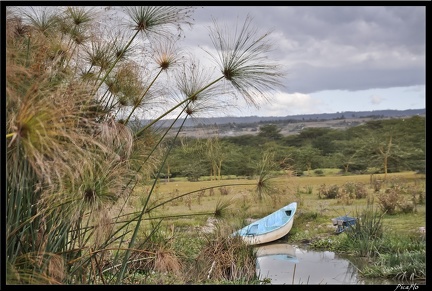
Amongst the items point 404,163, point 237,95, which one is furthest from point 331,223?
point 237,95

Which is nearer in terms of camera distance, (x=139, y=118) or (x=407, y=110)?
(x=139, y=118)

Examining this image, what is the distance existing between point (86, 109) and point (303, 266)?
2.97m

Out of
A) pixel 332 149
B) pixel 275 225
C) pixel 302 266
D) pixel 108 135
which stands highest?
pixel 108 135

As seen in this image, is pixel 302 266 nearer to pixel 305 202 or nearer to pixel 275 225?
pixel 275 225

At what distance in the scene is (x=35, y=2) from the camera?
6.61 ft

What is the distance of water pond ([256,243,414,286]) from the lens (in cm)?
424

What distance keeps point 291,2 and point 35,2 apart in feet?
2.94

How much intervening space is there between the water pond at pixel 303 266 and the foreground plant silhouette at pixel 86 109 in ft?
5.95

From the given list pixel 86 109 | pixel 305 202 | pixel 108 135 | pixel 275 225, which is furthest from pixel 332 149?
pixel 108 135

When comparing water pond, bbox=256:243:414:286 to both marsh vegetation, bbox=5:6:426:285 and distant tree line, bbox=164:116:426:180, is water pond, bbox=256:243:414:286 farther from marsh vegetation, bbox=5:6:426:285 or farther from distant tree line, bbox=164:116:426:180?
distant tree line, bbox=164:116:426:180

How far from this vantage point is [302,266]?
4.74m

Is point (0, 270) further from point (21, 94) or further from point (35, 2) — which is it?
point (35, 2)

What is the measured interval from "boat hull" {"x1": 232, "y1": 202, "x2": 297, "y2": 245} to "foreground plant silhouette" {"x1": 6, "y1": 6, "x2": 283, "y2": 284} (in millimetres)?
1963

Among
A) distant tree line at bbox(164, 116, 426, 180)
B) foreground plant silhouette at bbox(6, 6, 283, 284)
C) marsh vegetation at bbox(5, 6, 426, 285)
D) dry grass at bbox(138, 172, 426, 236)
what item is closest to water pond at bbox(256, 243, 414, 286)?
marsh vegetation at bbox(5, 6, 426, 285)
